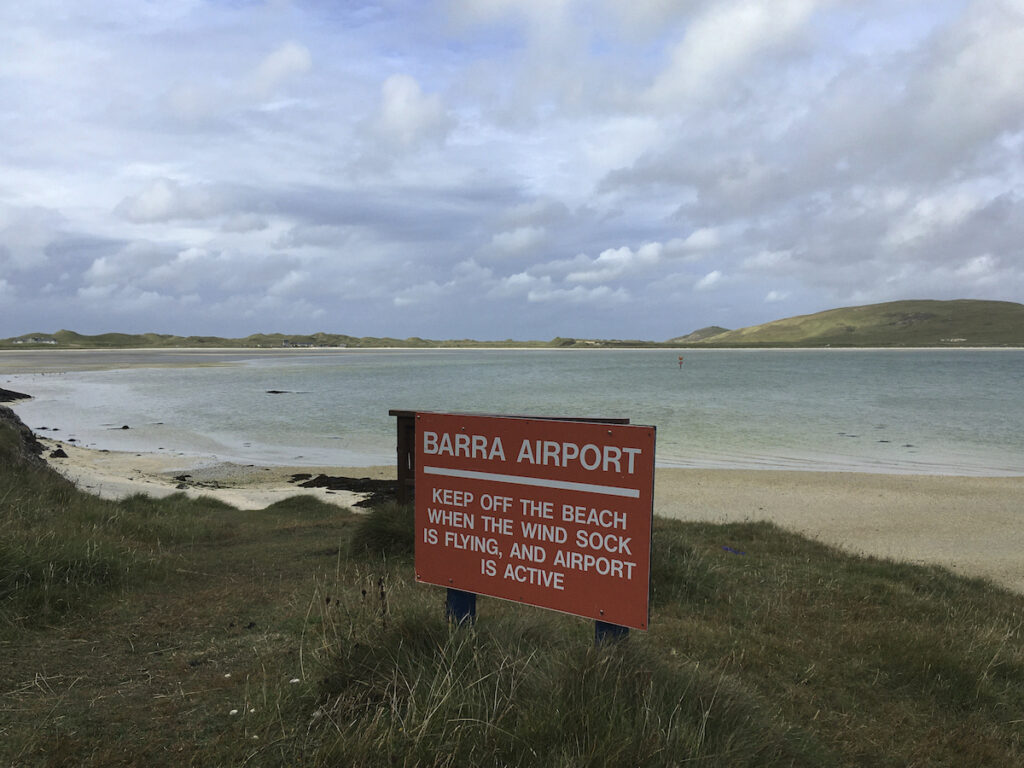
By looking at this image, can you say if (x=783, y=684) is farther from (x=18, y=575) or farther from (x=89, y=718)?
(x=18, y=575)

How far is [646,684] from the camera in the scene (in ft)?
10.8

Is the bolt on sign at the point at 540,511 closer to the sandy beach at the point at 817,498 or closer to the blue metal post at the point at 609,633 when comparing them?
the blue metal post at the point at 609,633

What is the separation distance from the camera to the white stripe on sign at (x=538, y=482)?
328cm

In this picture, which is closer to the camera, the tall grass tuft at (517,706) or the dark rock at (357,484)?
the tall grass tuft at (517,706)

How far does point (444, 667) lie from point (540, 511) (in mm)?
920

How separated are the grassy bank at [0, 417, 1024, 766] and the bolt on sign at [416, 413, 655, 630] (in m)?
0.32

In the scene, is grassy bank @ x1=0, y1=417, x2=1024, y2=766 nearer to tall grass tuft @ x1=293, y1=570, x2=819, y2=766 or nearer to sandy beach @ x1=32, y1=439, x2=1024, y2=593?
tall grass tuft @ x1=293, y1=570, x2=819, y2=766

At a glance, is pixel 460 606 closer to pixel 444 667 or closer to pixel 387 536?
pixel 444 667

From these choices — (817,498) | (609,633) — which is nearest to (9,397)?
(817,498)

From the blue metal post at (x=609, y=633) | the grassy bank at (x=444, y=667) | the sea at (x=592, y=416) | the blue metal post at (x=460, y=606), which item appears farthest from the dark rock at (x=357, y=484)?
the blue metal post at (x=609, y=633)

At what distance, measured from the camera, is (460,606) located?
3879 millimetres

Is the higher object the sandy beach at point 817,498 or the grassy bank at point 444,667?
the grassy bank at point 444,667

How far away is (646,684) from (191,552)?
640 centimetres

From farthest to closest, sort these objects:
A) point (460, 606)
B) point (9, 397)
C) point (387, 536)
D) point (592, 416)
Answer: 1. point (9, 397)
2. point (592, 416)
3. point (387, 536)
4. point (460, 606)
